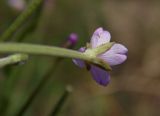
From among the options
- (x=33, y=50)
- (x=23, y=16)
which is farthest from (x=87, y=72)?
(x=33, y=50)

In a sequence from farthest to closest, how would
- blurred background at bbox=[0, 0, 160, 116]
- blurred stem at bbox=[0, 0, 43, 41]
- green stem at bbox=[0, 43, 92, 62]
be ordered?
blurred background at bbox=[0, 0, 160, 116], blurred stem at bbox=[0, 0, 43, 41], green stem at bbox=[0, 43, 92, 62]

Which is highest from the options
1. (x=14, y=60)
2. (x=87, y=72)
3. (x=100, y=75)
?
(x=14, y=60)

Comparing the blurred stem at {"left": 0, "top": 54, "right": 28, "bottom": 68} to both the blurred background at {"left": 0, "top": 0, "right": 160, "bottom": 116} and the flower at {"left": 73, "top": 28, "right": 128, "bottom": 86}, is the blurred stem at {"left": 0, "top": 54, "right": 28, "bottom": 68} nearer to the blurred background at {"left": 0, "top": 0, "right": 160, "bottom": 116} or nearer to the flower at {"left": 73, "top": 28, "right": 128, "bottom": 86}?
the flower at {"left": 73, "top": 28, "right": 128, "bottom": 86}

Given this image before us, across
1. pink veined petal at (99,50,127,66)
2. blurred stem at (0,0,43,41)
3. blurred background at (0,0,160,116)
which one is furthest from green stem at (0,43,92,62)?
blurred background at (0,0,160,116)

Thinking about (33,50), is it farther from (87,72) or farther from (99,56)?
(87,72)

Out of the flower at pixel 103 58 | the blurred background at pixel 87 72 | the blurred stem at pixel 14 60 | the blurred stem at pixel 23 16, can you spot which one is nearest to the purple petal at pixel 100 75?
the flower at pixel 103 58
